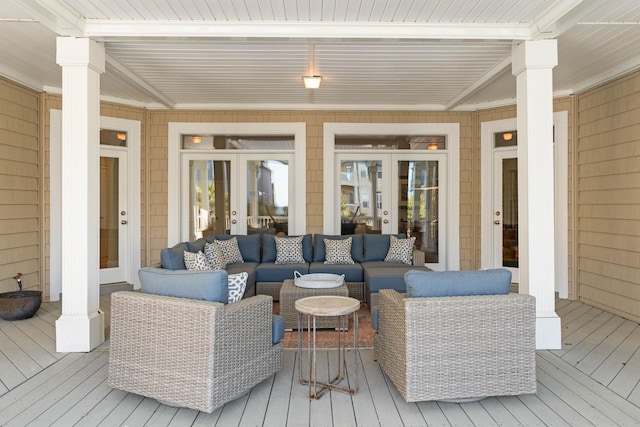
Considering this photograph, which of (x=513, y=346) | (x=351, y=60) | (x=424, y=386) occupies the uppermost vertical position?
(x=351, y=60)

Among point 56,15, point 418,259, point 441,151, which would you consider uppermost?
point 56,15

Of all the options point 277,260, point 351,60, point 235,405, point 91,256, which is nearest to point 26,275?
point 91,256

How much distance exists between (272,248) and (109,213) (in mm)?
2619

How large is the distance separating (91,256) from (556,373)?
13.8 ft

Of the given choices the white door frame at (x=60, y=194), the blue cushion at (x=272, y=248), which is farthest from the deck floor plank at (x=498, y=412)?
the white door frame at (x=60, y=194)

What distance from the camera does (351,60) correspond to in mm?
4891

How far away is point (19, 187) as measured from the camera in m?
5.62

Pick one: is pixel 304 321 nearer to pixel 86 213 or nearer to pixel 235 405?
pixel 235 405

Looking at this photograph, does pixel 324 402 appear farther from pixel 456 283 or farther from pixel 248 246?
pixel 248 246

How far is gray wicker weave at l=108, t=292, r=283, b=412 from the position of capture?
265 cm

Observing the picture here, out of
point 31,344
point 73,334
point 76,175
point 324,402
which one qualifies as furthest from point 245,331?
point 31,344

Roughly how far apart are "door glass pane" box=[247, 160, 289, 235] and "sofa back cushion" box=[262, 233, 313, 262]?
72cm

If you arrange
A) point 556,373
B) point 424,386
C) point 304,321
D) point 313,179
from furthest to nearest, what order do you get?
1. point 313,179
2. point 304,321
3. point 556,373
4. point 424,386

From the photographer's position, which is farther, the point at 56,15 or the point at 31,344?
the point at 31,344
